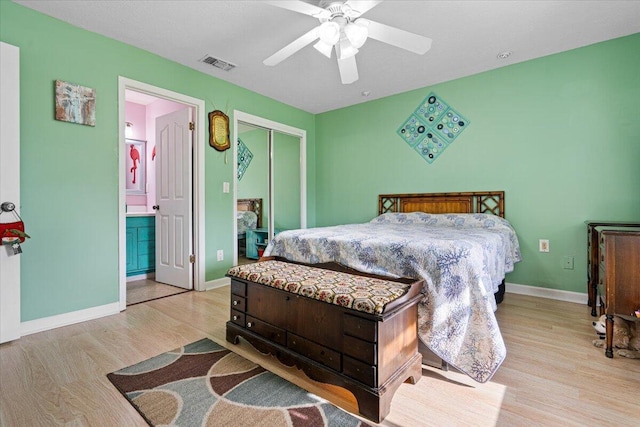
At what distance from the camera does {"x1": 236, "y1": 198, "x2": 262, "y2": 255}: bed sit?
12.9ft

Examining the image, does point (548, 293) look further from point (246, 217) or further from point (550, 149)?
point (246, 217)

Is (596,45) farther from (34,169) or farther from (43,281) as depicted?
(43,281)

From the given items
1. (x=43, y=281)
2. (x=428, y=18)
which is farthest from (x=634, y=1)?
(x=43, y=281)

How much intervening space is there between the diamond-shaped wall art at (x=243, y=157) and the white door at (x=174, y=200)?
650 millimetres

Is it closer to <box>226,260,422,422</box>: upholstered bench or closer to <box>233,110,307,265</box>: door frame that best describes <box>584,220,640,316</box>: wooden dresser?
<box>226,260,422,422</box>: upholstered bench

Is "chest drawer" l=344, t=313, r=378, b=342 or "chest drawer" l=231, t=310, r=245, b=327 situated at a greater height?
"chest drawer" l=344, t=313, r=378, b=342

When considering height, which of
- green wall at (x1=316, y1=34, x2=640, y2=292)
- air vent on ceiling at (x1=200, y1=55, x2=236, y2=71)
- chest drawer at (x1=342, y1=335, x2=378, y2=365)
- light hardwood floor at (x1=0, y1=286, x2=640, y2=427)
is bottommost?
light hardwood floor at (x1=0, y1=286, x2=640, y2=427)

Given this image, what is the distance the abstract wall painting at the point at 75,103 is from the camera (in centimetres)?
230

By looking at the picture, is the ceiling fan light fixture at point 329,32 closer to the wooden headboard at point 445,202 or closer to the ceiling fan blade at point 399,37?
the ceiling fan blade at point 399,37

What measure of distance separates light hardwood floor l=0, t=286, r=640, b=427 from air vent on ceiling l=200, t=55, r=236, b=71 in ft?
8.14

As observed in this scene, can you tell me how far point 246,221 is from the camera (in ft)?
13.5

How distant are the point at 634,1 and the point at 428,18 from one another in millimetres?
1453

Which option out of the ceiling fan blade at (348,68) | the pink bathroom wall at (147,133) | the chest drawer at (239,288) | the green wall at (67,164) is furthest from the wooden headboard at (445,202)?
the pink bathroom wall at (147,133)

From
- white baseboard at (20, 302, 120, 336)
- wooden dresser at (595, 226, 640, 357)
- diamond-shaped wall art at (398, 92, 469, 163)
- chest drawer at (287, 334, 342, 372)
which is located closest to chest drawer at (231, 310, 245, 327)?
chest drawer at (287, 334, 342, 372)
